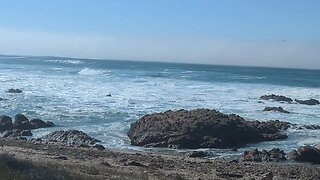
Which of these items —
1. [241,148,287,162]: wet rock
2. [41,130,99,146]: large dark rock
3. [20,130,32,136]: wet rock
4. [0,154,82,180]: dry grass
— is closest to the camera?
[0,154,82,180]: dry grass

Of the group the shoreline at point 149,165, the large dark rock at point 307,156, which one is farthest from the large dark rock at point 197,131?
the large dark rock at point 307,156

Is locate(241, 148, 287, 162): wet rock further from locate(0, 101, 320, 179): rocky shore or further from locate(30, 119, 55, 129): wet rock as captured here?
locate(30, 119, 55, 129): wet rock

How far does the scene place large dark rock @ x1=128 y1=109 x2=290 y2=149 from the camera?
964 inches

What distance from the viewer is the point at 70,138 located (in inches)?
967

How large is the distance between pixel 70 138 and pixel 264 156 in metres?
8.50

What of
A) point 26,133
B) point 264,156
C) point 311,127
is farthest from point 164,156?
point 311,127

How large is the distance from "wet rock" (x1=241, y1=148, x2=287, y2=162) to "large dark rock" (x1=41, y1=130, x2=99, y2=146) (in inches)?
258

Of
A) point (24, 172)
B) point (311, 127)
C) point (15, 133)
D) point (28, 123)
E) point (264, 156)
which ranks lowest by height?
point (15, 133)

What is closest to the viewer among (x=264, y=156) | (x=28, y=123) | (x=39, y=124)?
(x=264, y=156)

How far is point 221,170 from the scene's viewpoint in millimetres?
17797

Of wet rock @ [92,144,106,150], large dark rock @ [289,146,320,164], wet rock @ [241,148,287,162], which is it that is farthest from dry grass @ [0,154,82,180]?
large dark rock @ [289,146,320,164]

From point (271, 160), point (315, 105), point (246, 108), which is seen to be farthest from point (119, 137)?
point (315, 105)

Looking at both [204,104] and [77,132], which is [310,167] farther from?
[204,104]

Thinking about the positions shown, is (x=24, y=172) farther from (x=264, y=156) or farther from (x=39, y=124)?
(x=39, y=124)
